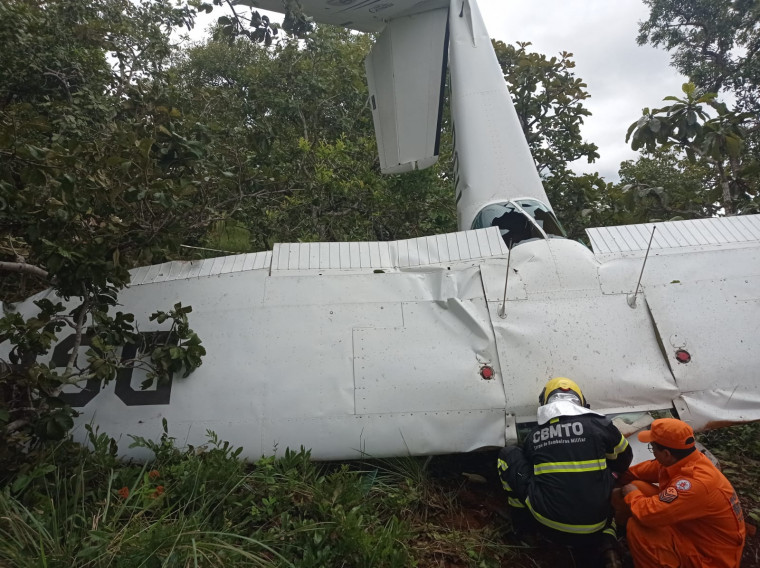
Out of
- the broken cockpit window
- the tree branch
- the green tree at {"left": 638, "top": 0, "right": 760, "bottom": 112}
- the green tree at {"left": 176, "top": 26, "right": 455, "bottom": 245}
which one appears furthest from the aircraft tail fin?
the green tree at {"left": 638, "top": 0, "right": 760, "bottom": 112}

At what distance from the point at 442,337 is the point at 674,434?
170 cm

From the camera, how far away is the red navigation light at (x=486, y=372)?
12.3 ft

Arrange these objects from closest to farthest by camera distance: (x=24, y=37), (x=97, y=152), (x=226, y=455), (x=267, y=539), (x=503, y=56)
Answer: (x=267, y=539), (x=226, y=455), (x=97, y=152), (x=24, y=37), (x=503, y=56)

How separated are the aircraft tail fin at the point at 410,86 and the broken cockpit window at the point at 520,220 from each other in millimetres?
1641

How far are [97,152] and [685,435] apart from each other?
4624 mm

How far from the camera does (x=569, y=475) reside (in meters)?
3.00

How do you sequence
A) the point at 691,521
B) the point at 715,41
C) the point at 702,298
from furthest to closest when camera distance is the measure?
the point at 715,41 → the point at 702,298 → the point at 691,521

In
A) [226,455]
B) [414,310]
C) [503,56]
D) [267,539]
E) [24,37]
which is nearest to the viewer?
[267,539]

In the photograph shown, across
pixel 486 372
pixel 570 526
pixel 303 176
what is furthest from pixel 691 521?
pixel 303 176

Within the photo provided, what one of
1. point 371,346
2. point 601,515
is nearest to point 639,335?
point 601,515

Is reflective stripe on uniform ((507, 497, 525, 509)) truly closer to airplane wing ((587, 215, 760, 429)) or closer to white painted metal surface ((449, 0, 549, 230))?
airplane wing ((587, 215, 760, 429))

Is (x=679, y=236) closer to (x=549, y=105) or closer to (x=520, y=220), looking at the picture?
(x=520, y=220)

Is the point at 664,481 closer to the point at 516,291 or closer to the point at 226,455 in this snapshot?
the point at 516,291

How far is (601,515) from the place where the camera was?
2975 millimetres
